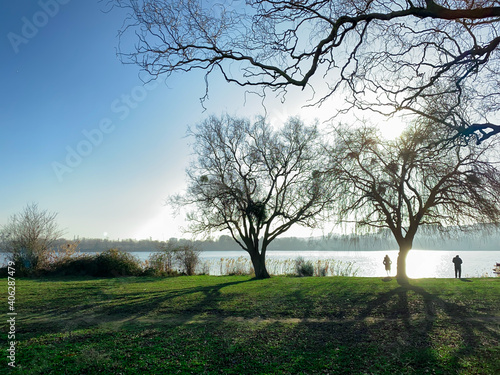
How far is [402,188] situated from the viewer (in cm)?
1584

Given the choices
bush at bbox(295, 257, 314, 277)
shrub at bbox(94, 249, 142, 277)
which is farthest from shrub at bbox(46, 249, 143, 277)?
bush at bbox(295, 257, 314, 277)

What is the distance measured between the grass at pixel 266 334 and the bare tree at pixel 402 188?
4.45m

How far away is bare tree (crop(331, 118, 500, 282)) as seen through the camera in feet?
47.3

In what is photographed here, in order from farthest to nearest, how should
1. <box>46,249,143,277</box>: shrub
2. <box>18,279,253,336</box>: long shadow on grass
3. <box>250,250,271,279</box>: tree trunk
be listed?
<box>46,249,143,277</box>: shrub
<box>250,250,271,279</box>: tree trunk
<box>18,279,253,336</box>: long shadow on grass

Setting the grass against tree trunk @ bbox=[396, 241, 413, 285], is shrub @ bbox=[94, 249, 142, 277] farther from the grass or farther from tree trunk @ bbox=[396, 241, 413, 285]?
tree trunk @ bbox=[396, 241, 413, 285]

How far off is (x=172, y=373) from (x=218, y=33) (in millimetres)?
5156

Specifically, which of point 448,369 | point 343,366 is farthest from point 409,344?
point 343,366

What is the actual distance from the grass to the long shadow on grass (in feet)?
0.10

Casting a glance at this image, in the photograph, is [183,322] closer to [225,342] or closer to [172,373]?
[225,342]

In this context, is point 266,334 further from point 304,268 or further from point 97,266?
point 97,266

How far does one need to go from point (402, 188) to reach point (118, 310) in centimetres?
1284

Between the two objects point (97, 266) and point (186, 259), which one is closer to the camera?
point (97, 266)

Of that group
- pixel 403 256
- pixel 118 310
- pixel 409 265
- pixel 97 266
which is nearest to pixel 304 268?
pixel 403 256

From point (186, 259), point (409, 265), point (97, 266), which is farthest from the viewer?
point (409, 265)
